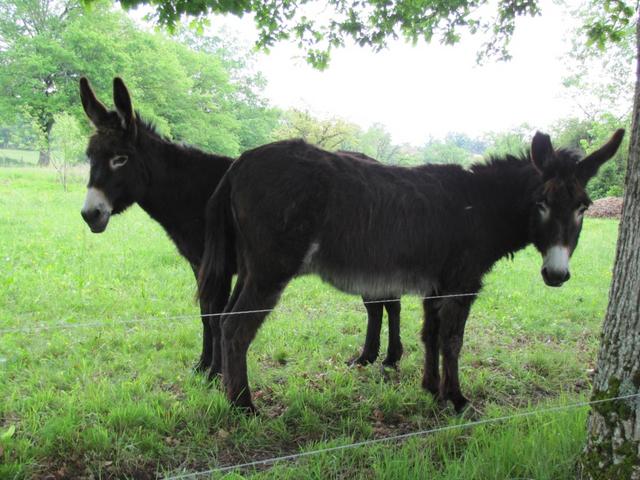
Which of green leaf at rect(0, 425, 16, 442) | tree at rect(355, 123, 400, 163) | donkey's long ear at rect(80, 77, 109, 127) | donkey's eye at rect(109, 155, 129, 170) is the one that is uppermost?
tree at rect(355, 123, 400, 163)

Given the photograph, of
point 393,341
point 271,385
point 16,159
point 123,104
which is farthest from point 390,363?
point 16,159

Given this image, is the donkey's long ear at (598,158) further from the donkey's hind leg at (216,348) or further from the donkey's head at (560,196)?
the donkey's hind leg at (216,348)

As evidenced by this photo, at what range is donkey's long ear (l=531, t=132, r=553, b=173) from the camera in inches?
113

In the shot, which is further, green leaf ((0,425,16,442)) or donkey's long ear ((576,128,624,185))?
donkey's long ear ((576,128,624,185))

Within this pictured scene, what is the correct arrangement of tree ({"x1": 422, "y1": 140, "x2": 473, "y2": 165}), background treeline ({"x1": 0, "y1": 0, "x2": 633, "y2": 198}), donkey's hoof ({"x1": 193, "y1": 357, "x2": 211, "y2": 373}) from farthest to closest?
tree ({"x1": 422, "y1": 140, "x2": 473, "y2": 165}) < background treeline ({"x1": 0, "y1": 0, "x2": 633, "y2": 198}) < donkey's hoof ({"x1": 193, "y1": 357, "x2": 211, "y2": 373})

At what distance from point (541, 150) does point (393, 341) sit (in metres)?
2.00

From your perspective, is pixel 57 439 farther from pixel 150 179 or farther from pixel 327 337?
pixel 327 337

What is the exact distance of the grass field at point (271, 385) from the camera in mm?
2297

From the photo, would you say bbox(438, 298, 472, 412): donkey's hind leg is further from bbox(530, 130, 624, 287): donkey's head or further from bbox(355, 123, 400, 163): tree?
bbox(355, 123, 400, 163): tree

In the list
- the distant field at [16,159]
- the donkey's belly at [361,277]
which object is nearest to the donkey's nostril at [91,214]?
the donkey's belly at [361,277]

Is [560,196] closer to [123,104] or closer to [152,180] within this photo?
[152,180]

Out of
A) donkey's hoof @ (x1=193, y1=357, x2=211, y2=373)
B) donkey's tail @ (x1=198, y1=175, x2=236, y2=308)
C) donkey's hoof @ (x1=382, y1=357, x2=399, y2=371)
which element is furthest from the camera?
donkey's hoof @ (x1=382, y1=357, x2=399, y2=371)

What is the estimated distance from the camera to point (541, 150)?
2.91 m

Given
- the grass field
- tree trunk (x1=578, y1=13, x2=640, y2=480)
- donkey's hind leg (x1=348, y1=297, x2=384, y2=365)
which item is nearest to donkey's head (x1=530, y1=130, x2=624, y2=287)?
tree trunk (x1=578, y1=13, x2=640, y2=480)
